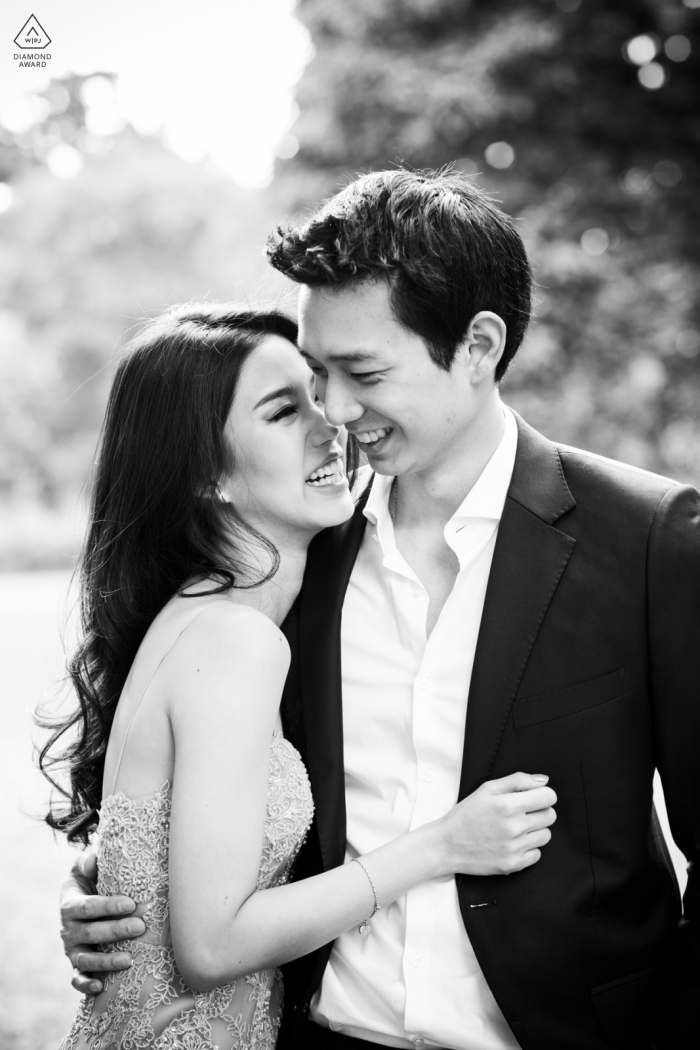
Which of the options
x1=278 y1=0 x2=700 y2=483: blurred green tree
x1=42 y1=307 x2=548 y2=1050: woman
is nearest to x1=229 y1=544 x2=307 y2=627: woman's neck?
x1=42 y1=307 x2=548 y2=1050: woman

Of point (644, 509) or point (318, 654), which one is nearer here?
point (644, 509)

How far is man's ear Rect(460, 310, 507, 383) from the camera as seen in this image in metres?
2.29

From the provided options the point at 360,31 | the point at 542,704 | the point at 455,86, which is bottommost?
the point at 542,704

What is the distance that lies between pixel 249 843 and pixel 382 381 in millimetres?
1079

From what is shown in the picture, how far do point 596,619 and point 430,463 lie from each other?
1.89ft

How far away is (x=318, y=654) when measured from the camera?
230 centimetres

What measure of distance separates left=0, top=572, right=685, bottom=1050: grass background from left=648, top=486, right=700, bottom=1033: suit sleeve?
1.46 metres

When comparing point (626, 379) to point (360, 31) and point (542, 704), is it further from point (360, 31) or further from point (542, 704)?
point (542, 704)

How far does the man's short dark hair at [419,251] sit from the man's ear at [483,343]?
3 centimetres

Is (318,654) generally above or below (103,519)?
below

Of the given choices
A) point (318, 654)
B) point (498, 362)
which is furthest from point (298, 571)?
point (498, 362)

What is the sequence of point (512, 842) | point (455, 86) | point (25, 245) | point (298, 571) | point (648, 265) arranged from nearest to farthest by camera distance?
point (512, 842), point (298, 571), point (455, 86), point (648, 265), point (25, 245)

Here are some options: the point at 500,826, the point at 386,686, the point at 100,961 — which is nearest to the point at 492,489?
the point at 386,686

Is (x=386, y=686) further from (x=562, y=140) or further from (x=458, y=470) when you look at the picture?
(x=562, y=140)
